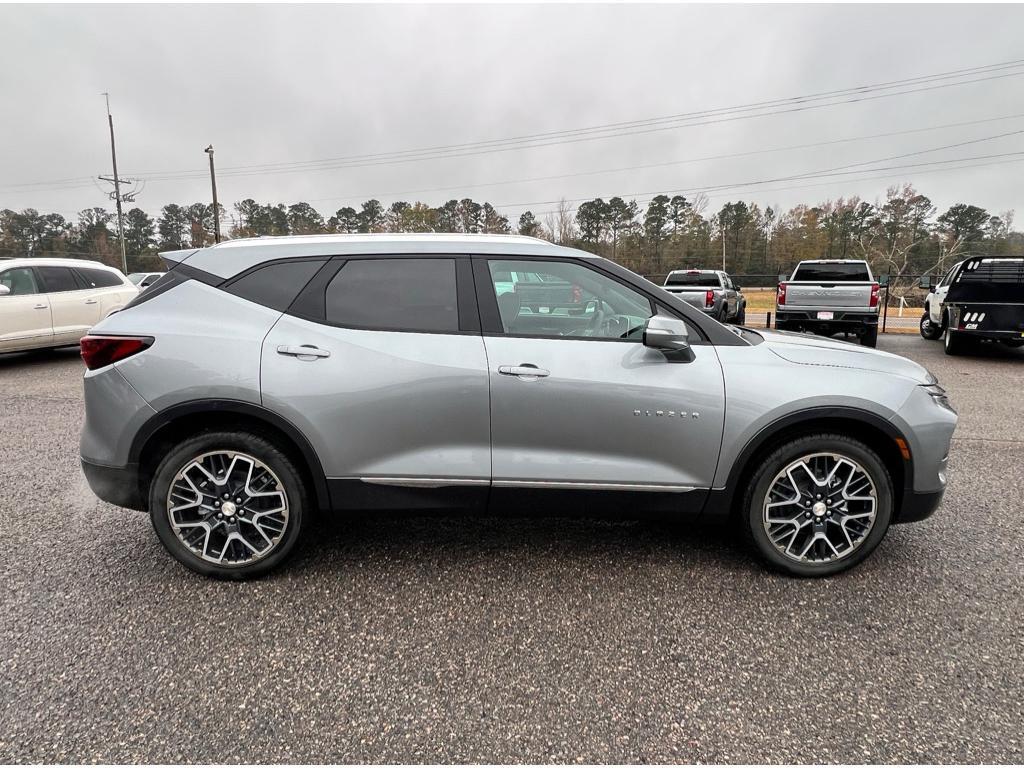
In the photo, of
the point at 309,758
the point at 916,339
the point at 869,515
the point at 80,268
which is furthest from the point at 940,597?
the point at 916,339

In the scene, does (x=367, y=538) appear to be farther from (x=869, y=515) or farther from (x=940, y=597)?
(x=940, y=597)

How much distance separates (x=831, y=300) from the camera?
37.8ft

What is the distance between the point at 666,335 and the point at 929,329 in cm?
1481

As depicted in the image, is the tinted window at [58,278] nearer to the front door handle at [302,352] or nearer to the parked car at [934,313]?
the front door handle at [302,352]

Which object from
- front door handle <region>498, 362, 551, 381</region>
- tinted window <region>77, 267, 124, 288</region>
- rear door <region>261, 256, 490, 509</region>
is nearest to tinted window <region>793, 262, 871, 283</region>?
front door handle <region>498, 362, 551, 381</region>

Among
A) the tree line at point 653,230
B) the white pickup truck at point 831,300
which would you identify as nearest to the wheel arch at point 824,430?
the white pickup truck at point 831,300

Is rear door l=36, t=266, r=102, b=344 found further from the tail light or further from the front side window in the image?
the front side window

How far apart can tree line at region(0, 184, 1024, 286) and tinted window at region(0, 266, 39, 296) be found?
40675mm

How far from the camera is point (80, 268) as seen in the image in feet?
33.2

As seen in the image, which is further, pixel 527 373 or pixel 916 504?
pixel 916 504

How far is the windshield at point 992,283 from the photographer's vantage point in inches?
390

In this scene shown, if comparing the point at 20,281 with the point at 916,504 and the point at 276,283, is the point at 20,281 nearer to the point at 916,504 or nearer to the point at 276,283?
the point at 276,283

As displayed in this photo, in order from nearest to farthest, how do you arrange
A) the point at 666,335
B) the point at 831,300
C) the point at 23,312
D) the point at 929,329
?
the point at 666,335
the point at 23,312
the point at 831,300
the point at 929,329

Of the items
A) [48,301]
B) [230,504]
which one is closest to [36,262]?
[48,301]
